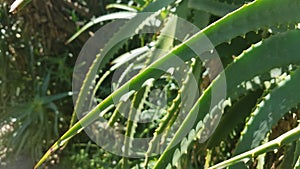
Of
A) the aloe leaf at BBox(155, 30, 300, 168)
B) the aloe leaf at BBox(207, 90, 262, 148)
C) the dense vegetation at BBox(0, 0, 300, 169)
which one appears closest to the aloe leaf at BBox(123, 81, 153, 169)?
the dense vegetation at BBox(0, 0, 300, 169)

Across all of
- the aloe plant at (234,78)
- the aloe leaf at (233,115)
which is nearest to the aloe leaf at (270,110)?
the aloe plant at (234,78)

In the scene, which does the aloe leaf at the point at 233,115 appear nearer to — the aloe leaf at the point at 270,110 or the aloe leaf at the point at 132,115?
the aloe leaf at the point at 132,115

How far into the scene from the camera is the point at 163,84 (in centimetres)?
129

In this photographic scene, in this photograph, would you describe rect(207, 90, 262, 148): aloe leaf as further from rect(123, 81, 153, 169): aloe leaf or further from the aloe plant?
rect(123, 81, 153, 169): aloe leaf

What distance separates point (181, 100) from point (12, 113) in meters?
0.81

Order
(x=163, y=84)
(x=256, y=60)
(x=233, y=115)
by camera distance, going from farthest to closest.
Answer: (x=163, y=84), (x=233, y=115), (x=256, y=60)

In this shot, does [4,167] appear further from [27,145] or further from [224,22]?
[224,22]

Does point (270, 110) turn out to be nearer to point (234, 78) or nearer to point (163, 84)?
point (234, 78)

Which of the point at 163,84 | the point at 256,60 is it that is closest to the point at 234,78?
the point at 256,60

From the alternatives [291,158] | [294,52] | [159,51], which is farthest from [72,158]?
[294,52]

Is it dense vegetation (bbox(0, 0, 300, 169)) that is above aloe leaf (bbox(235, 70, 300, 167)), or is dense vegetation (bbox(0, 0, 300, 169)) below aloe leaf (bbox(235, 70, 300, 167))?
above

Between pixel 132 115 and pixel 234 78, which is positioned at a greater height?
pixel 132 115

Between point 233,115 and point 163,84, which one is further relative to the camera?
point 163,84

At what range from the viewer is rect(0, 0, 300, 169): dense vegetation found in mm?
618
